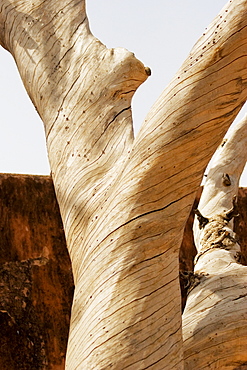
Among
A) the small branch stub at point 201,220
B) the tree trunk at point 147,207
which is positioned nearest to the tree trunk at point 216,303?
the small branch stub at point 201,220

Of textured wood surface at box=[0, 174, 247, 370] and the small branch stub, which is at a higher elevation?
the small branch stub

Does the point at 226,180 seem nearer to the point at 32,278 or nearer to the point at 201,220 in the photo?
the point at 201,220

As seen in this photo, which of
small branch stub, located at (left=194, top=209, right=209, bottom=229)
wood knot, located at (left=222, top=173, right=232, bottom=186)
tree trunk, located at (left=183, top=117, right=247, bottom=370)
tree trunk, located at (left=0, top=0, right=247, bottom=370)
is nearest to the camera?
tree trunk, located at (left=0, top=0, right=247, bottom=370)

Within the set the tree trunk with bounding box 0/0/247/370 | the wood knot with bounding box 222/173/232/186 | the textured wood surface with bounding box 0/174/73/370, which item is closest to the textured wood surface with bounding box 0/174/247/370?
the textured wood surface with bounding box 0/174/73/370

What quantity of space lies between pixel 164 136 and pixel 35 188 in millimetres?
2562

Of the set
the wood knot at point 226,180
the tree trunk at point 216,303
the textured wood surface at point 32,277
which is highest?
the wood knot at point 226,180

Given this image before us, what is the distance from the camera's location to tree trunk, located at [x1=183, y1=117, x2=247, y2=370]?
3.10 m

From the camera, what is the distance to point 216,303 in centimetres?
325

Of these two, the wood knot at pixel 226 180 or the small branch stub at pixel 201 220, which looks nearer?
the small branch stub at pixel 201 220

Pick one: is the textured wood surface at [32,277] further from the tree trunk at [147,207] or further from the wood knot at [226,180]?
the tree trunk at [147,207]

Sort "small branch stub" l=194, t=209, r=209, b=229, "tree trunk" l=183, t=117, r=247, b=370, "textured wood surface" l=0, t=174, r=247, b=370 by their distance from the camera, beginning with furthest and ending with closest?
"textured wood surface" l=0, t=174, r=247, b=370
"small branch stub" l=194, t=209, r=209, b=229
"tree trunk" l=183, t=117, r=247, b=370

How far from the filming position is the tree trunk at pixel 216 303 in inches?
122

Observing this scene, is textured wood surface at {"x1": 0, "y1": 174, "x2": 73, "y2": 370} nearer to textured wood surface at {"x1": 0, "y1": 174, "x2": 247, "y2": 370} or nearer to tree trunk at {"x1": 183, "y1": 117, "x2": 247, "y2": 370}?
textured wood surface at {"x1": 0, "y1": 174, "x2": 247, "y2": 370}

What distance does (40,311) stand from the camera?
5051 millimetres
